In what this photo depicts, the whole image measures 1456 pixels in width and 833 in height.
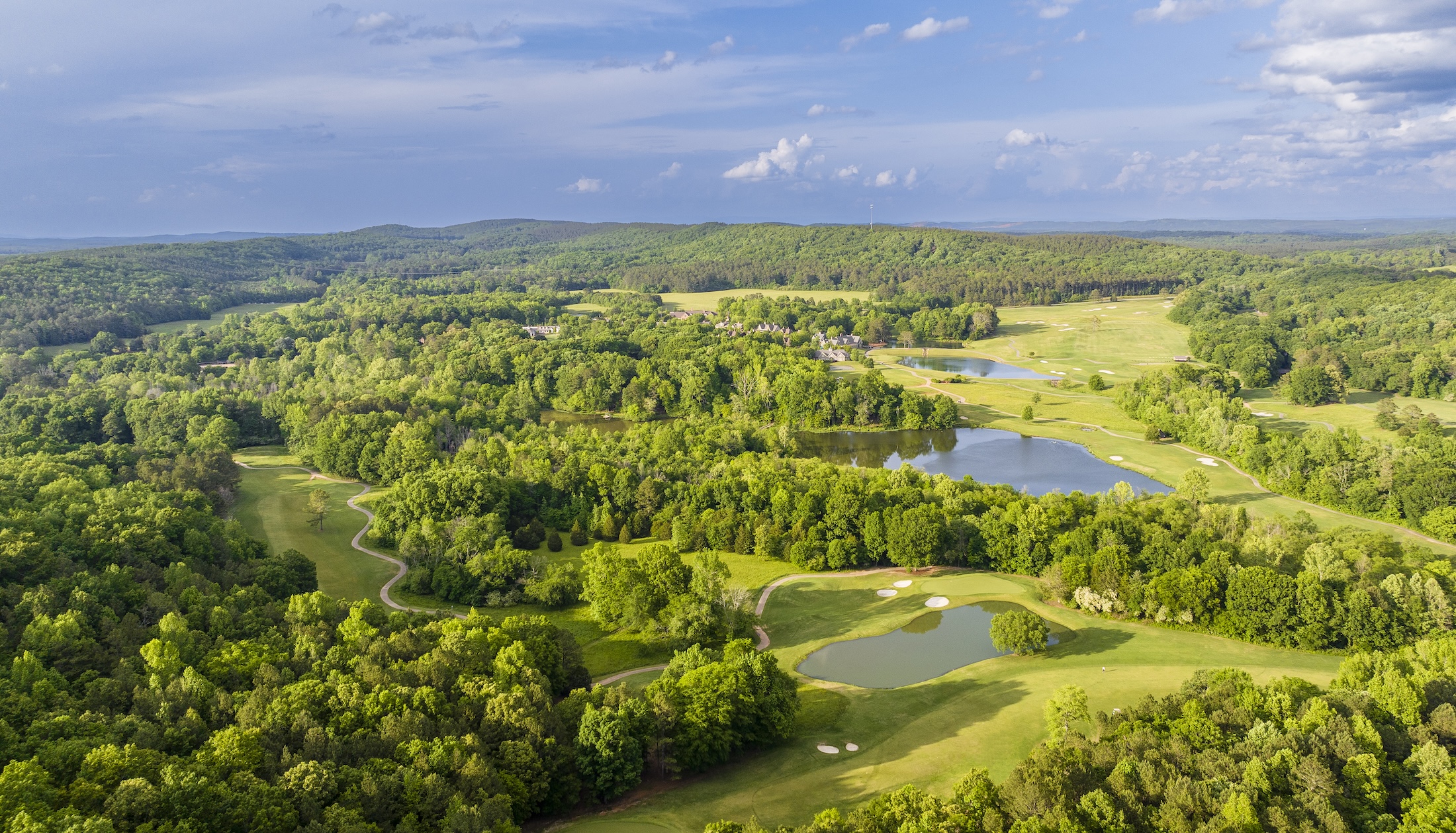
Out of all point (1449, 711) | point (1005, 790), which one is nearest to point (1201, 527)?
point (1449, 711)

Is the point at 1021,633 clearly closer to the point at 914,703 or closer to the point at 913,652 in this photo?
the point at 913,652

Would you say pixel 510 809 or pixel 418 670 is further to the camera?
pixel 418 670

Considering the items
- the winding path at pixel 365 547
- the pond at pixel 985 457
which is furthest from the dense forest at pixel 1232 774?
the pond at pixel 985 457

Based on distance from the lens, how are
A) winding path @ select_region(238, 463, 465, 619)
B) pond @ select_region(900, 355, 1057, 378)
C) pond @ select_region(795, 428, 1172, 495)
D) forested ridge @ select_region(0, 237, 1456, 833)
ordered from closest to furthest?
forested ridge @ select_region(0, 237, 1456, 833) < winding path @ select_region(238, 463, 465, 619) < pond @ select_region(795, 428, 1172, 495) < pond @ select_region(900, 355, 1057, 378)

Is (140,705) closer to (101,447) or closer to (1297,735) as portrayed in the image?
(1297,735)

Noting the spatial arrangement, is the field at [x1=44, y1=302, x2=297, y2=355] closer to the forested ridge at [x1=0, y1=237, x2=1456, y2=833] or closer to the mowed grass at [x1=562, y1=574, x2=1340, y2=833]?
the forested ridge at [x1=0, y1=237, x2=1456, y2=833]

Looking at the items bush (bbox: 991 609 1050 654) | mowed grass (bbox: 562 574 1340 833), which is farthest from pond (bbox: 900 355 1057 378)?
bush (bbox: 991 609 1050 654)

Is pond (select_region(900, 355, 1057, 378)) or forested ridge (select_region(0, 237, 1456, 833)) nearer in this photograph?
forested ridge (select_region(0, 237, 1456, 833))
